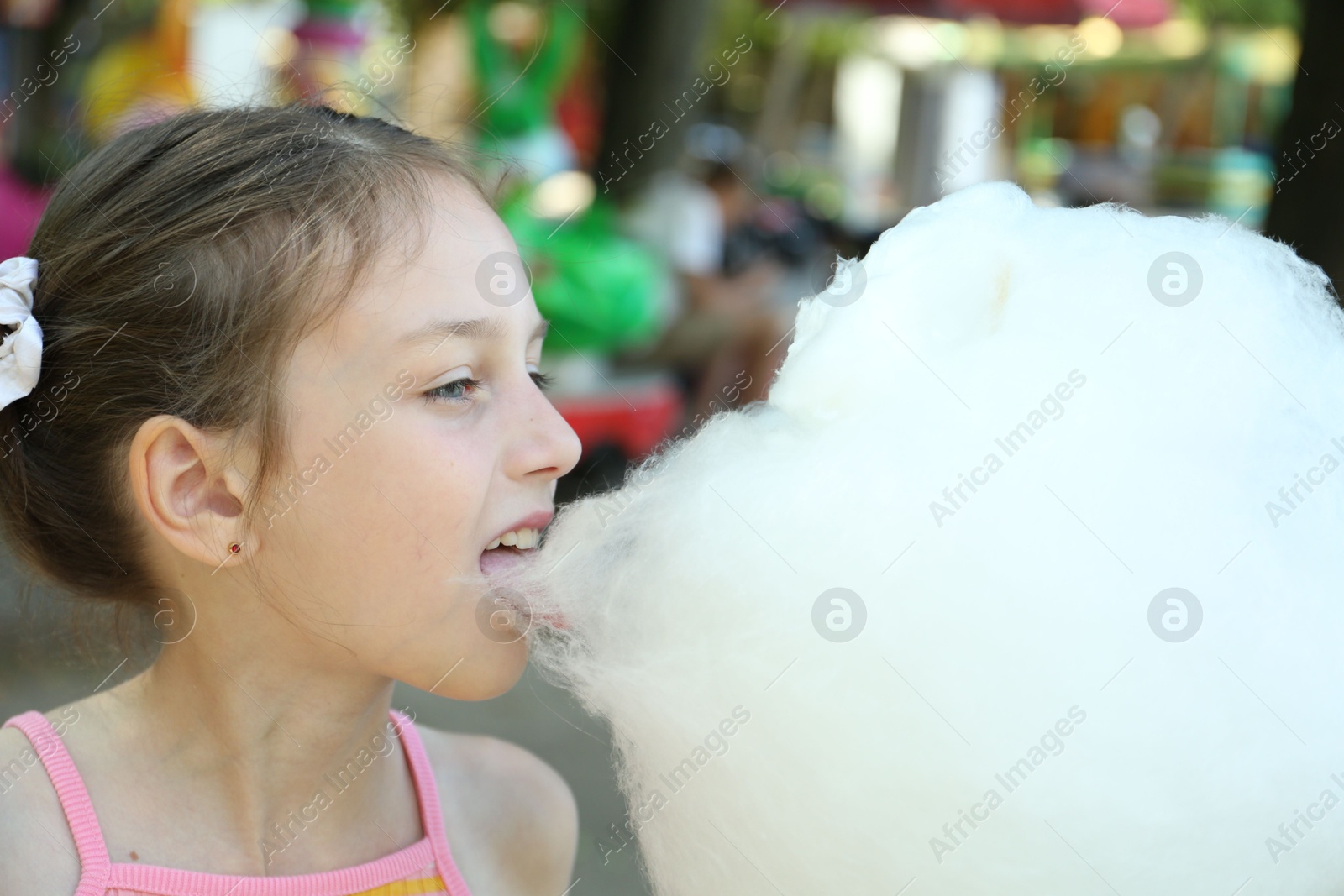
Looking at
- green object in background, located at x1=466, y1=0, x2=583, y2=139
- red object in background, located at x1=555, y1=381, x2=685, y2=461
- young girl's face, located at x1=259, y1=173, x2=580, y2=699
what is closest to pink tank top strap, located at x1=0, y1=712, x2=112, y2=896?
young girl's face, located at x1=259, y1=173, x2=580, y2=699

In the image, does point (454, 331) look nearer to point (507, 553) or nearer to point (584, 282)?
point (507, 553)

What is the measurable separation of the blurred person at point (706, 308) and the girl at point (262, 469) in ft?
11.3

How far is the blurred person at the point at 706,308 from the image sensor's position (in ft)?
17.0

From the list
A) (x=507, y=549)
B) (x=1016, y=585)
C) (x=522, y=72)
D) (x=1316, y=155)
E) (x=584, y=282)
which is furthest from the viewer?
(x=522, y=72)

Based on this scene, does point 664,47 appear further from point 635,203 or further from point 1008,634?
point 1008,634

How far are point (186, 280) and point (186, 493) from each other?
219 millimetres

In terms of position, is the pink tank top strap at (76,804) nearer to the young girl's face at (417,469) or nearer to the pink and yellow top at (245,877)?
the pink and yellow top at (245,877)

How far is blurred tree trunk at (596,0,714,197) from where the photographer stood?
5.95 meters

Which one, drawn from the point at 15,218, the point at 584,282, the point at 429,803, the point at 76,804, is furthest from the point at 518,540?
the point at 15,218

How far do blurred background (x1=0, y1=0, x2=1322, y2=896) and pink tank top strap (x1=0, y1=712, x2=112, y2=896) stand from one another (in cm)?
23

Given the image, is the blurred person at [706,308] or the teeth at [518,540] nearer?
the teeth at [518,540]

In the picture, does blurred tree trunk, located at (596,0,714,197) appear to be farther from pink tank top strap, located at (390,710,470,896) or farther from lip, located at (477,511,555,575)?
lip, located at (477,511,555,575)

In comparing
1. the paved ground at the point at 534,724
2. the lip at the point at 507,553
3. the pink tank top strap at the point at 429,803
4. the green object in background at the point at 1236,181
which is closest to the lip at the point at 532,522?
the lip at the point at 507,553

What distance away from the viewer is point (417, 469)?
1.18 metres
